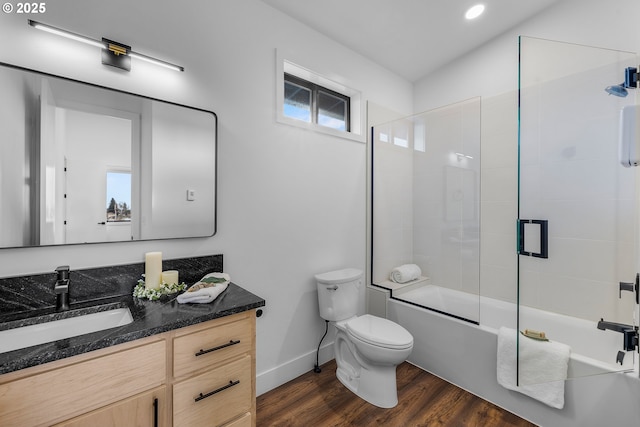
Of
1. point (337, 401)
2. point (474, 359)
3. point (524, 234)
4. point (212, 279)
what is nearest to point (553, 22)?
point (524, 234)

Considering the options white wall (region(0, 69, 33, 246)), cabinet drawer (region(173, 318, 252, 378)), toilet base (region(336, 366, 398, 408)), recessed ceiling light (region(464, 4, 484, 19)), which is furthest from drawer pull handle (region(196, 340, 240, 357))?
recessed ceiling light (region(464, 4, 484, 19))

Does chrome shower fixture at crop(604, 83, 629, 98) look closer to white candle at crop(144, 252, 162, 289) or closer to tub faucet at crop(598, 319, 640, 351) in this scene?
tub faucet at crop(598, 319, 640, 351)

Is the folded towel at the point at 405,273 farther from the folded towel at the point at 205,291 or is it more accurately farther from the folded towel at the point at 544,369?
the folded towel at the point at 205,291

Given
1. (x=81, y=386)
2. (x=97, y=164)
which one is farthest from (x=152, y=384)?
(x=97, y=164)

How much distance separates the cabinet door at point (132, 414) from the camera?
90 centimetres

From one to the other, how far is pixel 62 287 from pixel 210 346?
0.69 meters

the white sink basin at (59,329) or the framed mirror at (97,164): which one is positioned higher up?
the framed mirror at (97,164)

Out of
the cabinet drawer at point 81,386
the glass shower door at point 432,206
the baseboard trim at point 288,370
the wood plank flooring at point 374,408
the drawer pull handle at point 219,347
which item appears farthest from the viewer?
the glass shower door at point 432,206

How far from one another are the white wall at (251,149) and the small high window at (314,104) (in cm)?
19

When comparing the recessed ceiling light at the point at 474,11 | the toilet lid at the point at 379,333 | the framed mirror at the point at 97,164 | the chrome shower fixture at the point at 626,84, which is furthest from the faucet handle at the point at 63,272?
the recessed ceiling light at the point at 474,11

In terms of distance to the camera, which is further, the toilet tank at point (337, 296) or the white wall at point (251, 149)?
the toilet tank at point (337, 296)

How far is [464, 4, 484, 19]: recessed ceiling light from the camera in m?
2.01

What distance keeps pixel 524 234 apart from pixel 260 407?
2.04 meters

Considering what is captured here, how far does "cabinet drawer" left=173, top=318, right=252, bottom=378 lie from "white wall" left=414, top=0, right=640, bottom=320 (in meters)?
2.19
